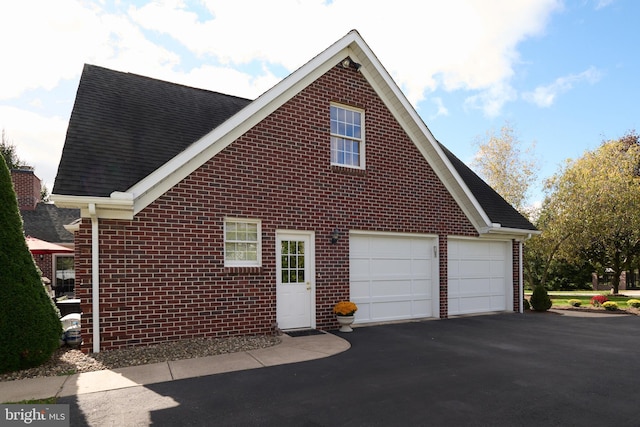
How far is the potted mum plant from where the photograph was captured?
30.6 feet

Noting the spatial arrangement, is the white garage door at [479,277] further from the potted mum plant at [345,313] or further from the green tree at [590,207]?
the green tree at [590,207]

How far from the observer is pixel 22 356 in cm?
618

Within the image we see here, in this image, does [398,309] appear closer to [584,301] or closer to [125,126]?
[125,126]

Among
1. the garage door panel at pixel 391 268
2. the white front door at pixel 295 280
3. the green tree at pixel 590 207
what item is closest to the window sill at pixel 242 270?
the white front door at pixel 295 280

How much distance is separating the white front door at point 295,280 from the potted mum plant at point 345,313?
0.58 m

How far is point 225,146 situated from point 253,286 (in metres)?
3.01

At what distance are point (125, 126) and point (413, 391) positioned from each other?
7.88 metres

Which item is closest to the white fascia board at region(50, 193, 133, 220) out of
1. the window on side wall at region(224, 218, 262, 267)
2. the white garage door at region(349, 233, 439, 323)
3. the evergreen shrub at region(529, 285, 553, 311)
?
the window on side wall at region(224, 218, 262, 267)

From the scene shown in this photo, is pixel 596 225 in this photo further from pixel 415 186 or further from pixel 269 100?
pixel 269 100

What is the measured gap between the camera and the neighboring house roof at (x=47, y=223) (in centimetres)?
1844

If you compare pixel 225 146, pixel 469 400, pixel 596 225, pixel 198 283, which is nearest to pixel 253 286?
pixel 198 283

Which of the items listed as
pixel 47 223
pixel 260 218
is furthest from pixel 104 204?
pixel 47 223

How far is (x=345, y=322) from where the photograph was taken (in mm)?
9383

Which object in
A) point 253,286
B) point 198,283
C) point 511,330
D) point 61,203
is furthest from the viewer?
point 511,330
